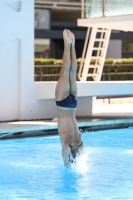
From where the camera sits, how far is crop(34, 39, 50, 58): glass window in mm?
32875

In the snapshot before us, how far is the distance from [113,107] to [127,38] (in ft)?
49.9

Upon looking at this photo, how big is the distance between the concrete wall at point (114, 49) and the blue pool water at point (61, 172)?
883 inches

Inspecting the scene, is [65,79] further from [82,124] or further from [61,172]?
[82,124]

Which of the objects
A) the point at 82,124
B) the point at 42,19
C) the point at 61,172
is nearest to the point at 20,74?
the point at 82,124

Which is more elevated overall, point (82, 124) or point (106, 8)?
point (106, 8)

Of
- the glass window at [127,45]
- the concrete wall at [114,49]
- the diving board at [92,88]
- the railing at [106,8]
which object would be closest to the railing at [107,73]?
the railing at [106,8]

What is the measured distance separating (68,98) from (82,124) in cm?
537

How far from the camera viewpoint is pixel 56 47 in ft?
113

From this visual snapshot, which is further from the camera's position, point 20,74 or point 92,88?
point 92,88

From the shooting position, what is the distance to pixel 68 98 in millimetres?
8875

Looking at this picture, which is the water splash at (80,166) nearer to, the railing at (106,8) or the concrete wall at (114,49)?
the railing at (106,8)

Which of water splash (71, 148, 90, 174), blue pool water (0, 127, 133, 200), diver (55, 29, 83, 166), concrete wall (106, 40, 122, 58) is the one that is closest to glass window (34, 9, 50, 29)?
concrete wall (106, 40, 122, 58)

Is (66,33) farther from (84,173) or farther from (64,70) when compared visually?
(84,173)

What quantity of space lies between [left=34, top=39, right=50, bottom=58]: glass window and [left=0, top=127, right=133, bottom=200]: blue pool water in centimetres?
2022
